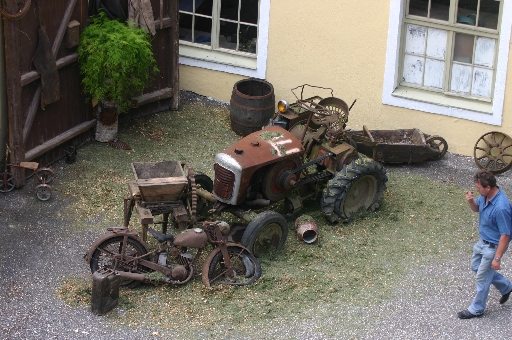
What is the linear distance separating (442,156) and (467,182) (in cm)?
70

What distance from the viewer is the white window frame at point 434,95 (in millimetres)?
11359

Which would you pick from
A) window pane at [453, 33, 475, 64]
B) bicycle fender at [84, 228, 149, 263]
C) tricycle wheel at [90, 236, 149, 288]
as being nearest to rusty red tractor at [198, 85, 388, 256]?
tricycle wheel at [90, 236, 149, 288]

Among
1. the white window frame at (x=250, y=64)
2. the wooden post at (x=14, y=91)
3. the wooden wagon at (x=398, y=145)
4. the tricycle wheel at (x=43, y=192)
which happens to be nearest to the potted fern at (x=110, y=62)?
the wooden post at (x=14, y=91)

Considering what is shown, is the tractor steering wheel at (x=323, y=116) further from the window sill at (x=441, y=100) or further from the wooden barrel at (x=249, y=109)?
the window sill at (x=441, y=100)

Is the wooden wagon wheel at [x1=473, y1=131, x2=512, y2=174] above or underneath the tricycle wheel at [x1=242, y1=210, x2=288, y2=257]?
above

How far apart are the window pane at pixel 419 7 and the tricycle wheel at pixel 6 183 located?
5.89m

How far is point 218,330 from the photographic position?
25.8 feet

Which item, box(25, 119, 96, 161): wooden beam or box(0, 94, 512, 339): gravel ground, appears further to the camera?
box(25, 119, 96, 161): wooden beam

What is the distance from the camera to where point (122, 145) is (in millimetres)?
11836

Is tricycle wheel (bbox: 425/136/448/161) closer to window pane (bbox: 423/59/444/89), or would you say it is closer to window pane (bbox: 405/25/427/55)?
window pane (bbox: 423/59/444/89)

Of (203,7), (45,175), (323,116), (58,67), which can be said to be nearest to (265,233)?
(323,116)

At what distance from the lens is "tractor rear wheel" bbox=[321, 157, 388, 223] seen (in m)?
9.91

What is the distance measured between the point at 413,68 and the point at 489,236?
4734mm

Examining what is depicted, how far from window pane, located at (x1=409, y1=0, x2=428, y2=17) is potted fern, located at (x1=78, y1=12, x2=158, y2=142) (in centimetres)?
368
